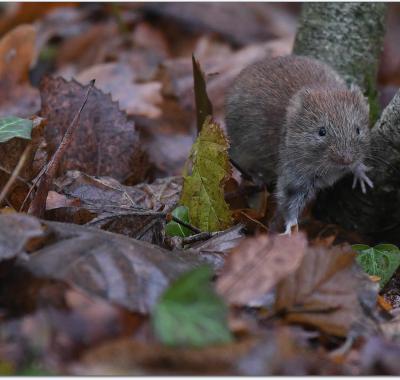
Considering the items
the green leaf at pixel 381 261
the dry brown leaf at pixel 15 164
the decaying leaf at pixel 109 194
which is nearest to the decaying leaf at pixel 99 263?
the decaying leaf at pixel 109 194

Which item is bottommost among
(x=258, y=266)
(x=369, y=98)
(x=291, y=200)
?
(x=291, y=200)

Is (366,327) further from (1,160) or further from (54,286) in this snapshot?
(1,160)

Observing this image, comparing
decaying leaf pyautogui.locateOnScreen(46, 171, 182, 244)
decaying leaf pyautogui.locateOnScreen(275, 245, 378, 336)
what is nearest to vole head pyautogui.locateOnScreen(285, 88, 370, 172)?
decaying leaf pyautogui.locateOnScreen(46, 171, 182, 244)

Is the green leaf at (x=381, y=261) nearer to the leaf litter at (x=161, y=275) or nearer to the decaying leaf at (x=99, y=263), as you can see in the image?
the leaf litter at (x=161, y=275)

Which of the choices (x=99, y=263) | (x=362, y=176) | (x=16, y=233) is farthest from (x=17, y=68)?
(x=99, y=263)

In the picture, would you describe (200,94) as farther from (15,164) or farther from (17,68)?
(17,68)

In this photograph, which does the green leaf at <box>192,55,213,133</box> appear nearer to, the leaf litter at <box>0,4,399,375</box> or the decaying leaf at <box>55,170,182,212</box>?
the leaf litter at <box>0,4,399,375</box>

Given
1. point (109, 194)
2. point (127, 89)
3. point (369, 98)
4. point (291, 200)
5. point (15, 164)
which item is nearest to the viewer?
point (15, 164)
